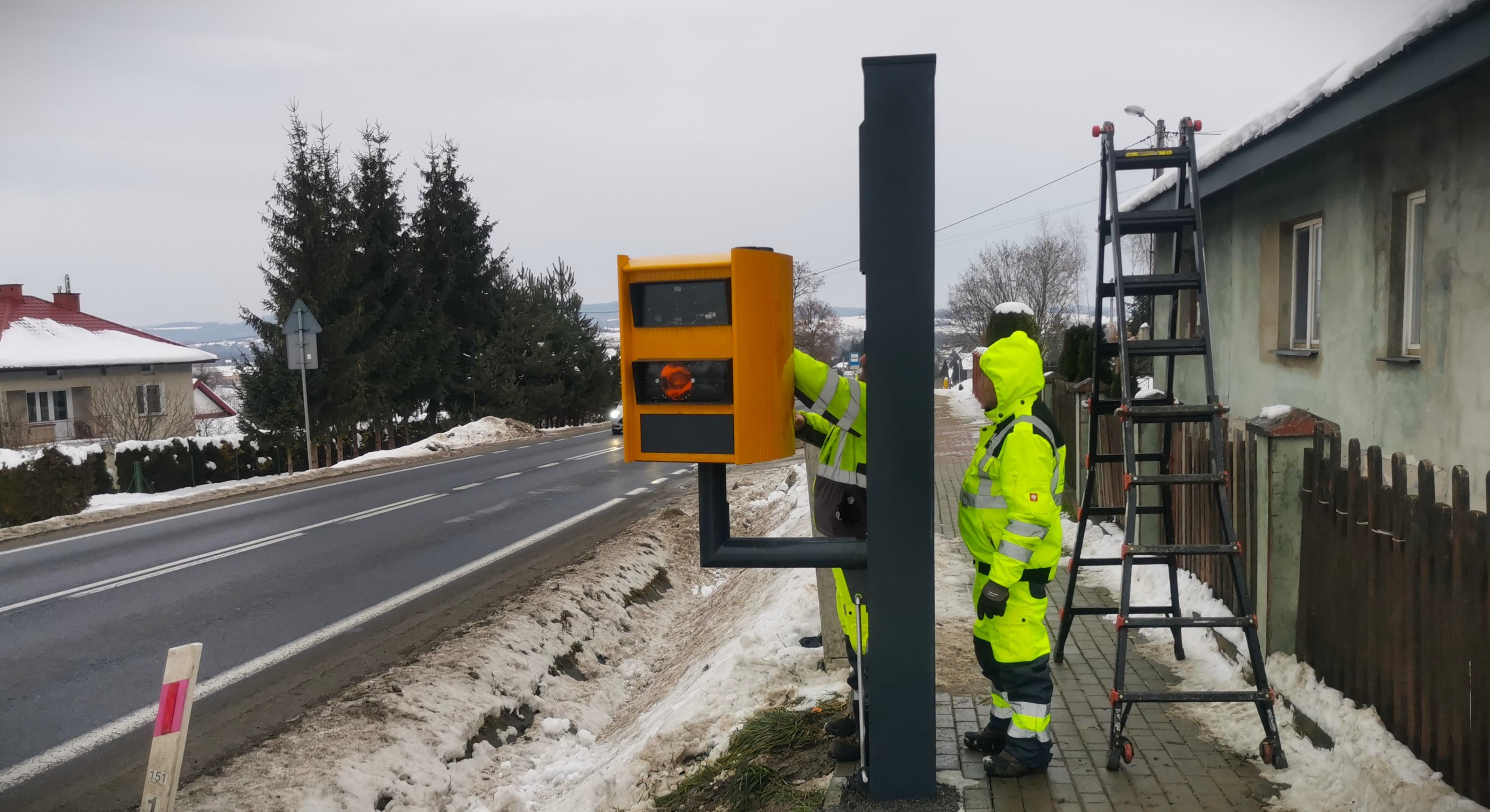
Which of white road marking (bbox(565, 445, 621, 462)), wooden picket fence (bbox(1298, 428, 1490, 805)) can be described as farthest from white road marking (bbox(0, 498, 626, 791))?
white road marking (bbox(565, 445, 621, 462))

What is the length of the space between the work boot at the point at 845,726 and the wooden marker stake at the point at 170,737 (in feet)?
8.95

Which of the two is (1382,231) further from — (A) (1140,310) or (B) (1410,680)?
(A) (1140,310)

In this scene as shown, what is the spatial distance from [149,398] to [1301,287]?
146ft

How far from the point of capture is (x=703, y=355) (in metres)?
3.78

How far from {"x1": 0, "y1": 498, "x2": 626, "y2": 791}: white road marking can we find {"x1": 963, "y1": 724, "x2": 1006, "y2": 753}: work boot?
A: 4476 millimetres

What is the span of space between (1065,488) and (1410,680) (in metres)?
8.72

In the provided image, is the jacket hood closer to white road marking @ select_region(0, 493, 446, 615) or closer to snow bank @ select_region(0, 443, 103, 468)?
white road marking @ select_region(0, 493, 446, 615)

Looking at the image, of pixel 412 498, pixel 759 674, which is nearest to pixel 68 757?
pixel 759 674

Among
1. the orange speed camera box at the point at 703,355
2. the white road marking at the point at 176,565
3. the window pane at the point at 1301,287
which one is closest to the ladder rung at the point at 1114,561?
the orange speed camera box at the point at 703,355

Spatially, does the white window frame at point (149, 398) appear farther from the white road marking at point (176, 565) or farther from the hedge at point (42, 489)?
the white road marking at point (176, 565)

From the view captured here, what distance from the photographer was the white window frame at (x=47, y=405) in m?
39.3

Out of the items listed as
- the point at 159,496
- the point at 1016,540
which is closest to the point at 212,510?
the point at 159,496

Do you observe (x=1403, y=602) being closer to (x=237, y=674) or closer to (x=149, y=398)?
(x=237, y=674)

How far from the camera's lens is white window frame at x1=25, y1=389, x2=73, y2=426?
39.3 metres
